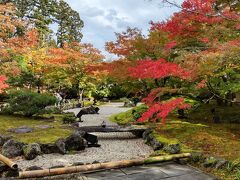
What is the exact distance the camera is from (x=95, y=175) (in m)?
6.56

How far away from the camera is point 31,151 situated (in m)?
8.59

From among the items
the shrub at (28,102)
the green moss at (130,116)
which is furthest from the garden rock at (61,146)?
the green moss at (130,116)

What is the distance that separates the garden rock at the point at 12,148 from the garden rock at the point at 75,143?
1415 mm

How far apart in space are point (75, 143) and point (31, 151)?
1.55 metres

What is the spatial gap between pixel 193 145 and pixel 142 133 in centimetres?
289

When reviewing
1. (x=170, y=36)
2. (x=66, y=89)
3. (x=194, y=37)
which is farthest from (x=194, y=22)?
(x=66, y=89)

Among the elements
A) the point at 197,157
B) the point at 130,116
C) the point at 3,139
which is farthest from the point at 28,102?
the point at 197,157

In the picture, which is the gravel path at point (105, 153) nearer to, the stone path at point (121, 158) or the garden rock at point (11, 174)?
the stone path at point (121, 158)

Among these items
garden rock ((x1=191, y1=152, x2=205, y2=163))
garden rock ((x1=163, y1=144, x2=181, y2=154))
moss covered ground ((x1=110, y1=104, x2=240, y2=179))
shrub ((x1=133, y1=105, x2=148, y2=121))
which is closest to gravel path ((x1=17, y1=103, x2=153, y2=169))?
moss covered ground ((x1=110, y1=104, x2=240, y2=179))

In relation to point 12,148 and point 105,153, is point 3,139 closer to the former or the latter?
point 12,148

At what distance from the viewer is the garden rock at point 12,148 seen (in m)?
8.70

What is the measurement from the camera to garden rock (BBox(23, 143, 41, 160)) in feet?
27.9

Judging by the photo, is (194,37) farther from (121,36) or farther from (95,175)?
(95,175)

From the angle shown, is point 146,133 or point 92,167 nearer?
point 92,167
